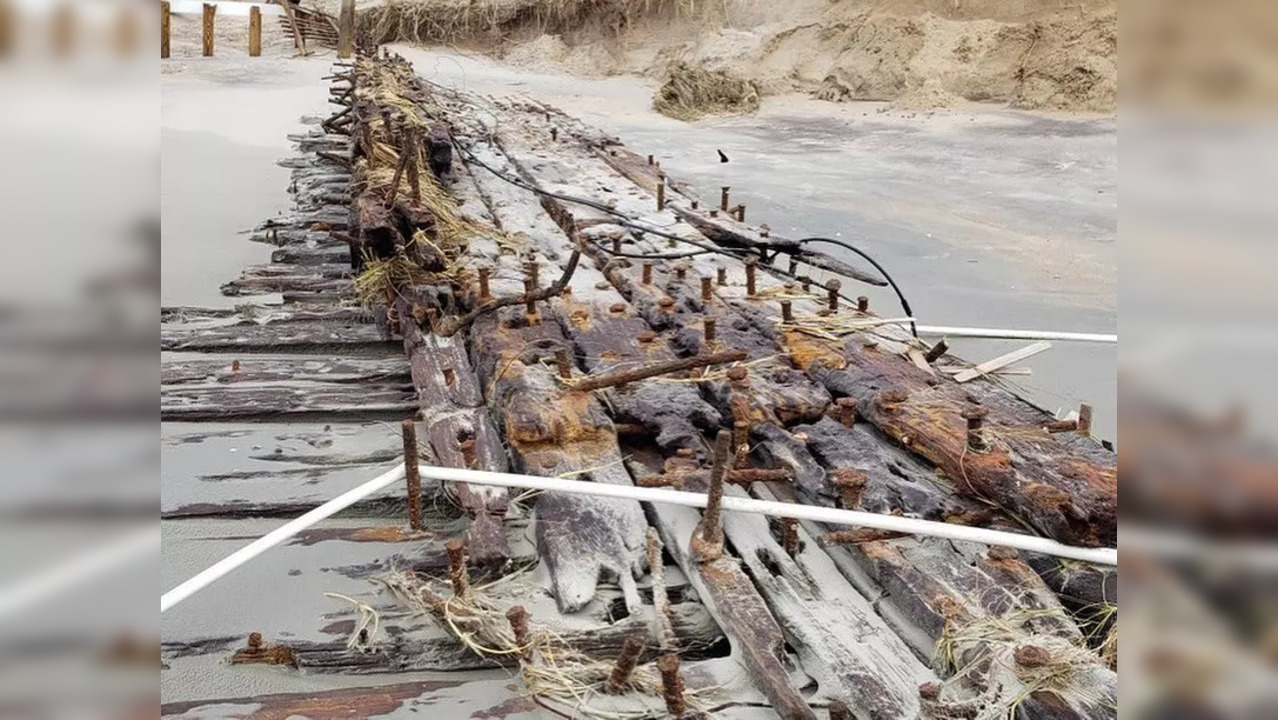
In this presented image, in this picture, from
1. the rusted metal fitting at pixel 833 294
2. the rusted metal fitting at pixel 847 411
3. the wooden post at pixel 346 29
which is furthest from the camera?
the wooden post at pixel 346 29

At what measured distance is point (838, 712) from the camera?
6.91 feet

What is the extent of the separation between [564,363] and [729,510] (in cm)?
115

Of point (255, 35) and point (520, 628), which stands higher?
point (255, 35)

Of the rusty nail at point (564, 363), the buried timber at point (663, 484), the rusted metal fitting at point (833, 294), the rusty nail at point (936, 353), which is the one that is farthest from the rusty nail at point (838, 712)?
the rusted metal fitting at point (833, 294)

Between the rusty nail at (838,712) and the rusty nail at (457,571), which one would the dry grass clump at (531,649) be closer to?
the rusty nail at (457,571)

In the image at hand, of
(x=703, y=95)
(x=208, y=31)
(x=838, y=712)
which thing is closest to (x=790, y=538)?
(x=838, y=712)

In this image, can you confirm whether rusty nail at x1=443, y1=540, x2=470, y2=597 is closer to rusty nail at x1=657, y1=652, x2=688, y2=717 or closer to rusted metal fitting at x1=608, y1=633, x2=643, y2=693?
rusted metal fitting at x1=608, y1=633, x2=643, y2=693

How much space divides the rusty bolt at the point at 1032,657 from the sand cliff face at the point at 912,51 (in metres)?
15.5

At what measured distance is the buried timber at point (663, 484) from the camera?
7.45 ft

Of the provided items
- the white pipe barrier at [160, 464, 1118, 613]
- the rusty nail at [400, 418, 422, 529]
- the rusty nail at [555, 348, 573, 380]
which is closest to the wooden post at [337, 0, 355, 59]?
the rusty nail at [555, 348, 573, 380]

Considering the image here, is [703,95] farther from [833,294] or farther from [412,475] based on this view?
[412,475]
